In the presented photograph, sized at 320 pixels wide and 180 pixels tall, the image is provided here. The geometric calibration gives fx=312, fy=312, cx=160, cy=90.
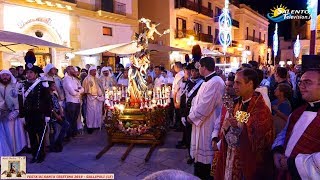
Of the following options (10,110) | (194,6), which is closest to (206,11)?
(194,6)

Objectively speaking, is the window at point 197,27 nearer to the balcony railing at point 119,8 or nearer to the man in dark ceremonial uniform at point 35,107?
the balcony railing at point 119,8

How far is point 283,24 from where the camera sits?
60.9m

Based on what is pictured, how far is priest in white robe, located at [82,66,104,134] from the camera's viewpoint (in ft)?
28.2

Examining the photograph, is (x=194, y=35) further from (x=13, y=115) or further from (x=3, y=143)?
(x=3, y=143)

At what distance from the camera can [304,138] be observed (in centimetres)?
253

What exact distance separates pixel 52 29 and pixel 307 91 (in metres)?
15.1

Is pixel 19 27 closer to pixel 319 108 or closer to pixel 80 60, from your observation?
pixel 80 60

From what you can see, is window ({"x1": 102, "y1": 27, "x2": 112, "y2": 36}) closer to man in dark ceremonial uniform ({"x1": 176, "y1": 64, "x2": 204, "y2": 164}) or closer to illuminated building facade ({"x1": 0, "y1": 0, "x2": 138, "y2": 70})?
illuminated building facade ({"x1": 0, "y1": 0, "x2": 138, "y2": 70})

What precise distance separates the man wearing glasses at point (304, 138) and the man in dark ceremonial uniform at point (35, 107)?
15.0ft

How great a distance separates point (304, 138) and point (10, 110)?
5.30 meters

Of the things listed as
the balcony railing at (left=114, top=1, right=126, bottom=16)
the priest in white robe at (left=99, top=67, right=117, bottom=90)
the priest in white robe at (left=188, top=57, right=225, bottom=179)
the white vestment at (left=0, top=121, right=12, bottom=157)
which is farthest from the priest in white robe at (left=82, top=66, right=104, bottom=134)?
the balcony railing at (left=114, top=1, right=126, bottom=16)

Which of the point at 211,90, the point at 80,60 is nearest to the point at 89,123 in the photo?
the point at 211,90

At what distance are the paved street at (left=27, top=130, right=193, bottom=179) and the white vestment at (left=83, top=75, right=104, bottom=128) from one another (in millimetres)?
1401

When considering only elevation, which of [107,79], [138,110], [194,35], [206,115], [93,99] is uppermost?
[194,35]
